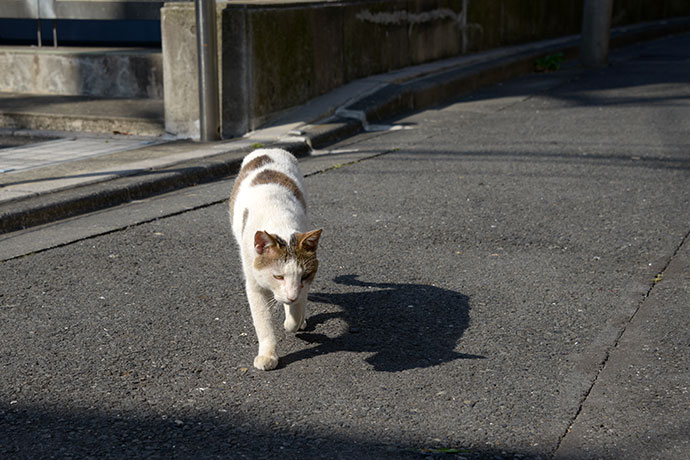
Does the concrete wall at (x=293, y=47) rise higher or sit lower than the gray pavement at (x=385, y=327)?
higher

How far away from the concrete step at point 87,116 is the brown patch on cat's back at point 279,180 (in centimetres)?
495

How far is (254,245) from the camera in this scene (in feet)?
12.0

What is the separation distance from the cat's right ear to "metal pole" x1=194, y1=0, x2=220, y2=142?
5.04 m

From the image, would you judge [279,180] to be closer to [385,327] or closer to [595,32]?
[385,327]

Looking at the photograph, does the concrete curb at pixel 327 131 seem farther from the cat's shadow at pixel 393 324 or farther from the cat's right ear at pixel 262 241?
the cat's right ear at pixel 262 241

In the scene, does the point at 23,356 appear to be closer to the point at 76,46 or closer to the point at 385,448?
the point at 385,448

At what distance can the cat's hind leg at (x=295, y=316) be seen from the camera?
394 cm

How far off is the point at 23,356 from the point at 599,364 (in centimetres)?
256

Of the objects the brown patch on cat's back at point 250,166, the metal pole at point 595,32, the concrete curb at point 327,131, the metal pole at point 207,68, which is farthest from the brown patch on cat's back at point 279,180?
the metal pole at point 595,32

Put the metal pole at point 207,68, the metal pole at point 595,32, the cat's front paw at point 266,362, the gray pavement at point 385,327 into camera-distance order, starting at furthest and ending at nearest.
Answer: the metal pole at point 595,32 < the metal pole at point 207,68 < the cat's front paw at point 266,362 < the gray pavement at point 385,327

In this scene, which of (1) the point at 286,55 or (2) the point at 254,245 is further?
(1) the point at 286,55

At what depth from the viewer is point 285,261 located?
139 inches

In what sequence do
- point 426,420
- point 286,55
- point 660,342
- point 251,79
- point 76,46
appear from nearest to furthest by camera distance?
point 426,420 → point 660,342 → point 251,79 → point 286,55 → point 76,46

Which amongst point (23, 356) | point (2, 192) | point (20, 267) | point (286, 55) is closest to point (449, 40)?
point (286, 55)
